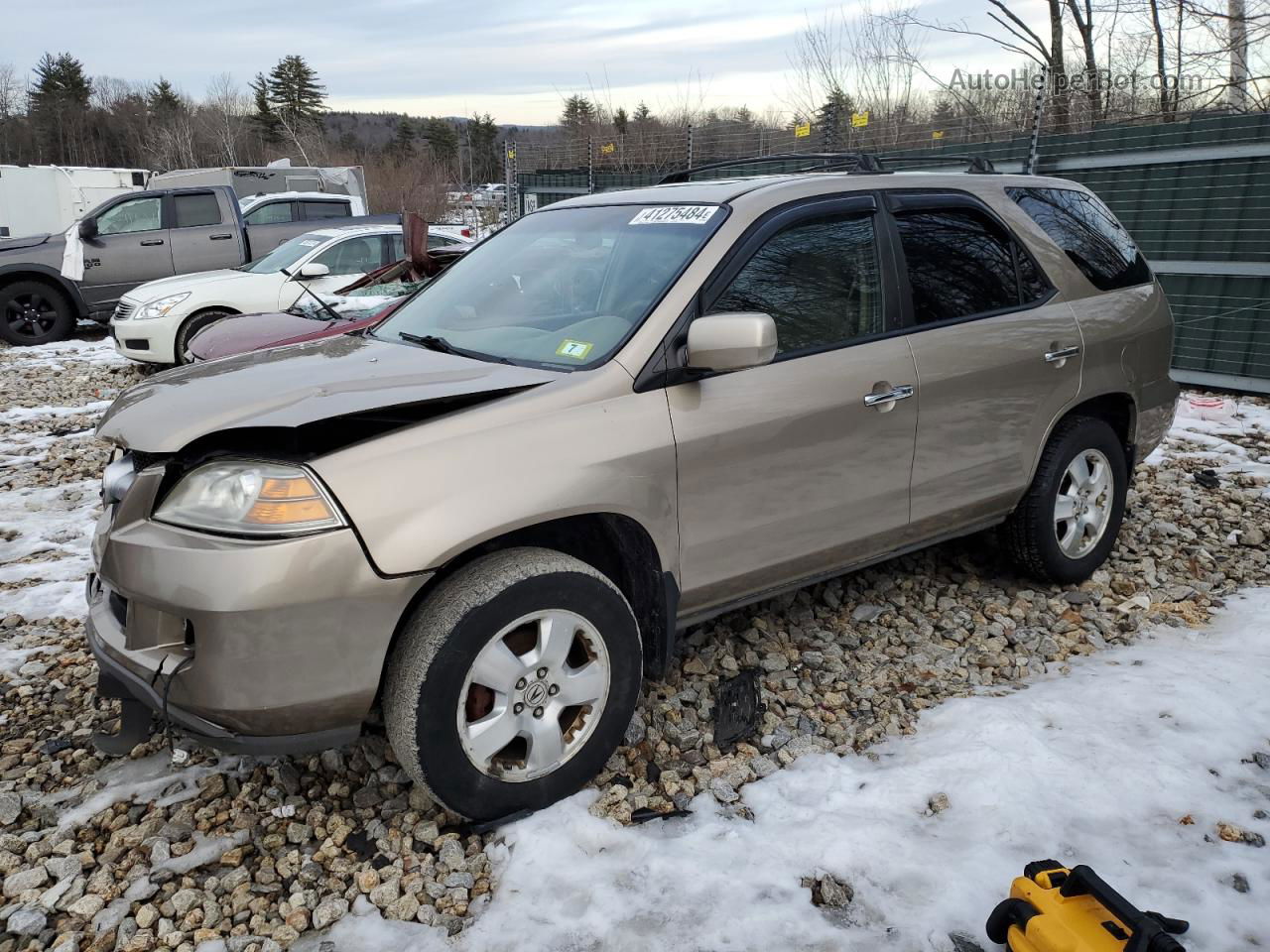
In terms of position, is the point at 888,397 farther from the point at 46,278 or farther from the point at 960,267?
the point at 46,278

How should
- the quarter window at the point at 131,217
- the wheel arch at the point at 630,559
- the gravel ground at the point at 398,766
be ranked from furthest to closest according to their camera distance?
1. the quarter window at the point at 131,217
2. the wheel arch at the point at 630,559
3. the gravel ground at the point at 398,766

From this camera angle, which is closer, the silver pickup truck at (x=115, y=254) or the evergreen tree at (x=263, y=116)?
the silver pickup truck at (x=115, y=254)

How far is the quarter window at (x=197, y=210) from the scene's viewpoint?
11922mm

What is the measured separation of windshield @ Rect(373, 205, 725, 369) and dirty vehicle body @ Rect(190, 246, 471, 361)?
2391 millimetres

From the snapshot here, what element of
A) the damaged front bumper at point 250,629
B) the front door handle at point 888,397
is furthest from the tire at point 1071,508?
the damaged front bumper at point 250,629

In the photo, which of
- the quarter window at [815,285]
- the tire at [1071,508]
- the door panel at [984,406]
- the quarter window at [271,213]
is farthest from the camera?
the quarter window at [271,213]

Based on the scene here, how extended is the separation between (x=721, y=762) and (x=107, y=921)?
1.71m

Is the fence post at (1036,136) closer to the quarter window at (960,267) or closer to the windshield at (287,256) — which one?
the quarter window at (960,267)

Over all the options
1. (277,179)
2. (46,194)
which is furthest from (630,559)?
(46,194)

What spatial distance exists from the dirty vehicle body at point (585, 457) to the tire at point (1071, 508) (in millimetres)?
17

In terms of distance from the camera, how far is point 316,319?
660 cm

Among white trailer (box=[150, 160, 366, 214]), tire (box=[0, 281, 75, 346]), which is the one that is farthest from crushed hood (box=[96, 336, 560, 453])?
white trailer (box=[150, 160, 366, 214])

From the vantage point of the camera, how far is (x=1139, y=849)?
7.91 ft

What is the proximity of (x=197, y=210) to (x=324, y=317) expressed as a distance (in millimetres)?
6725
